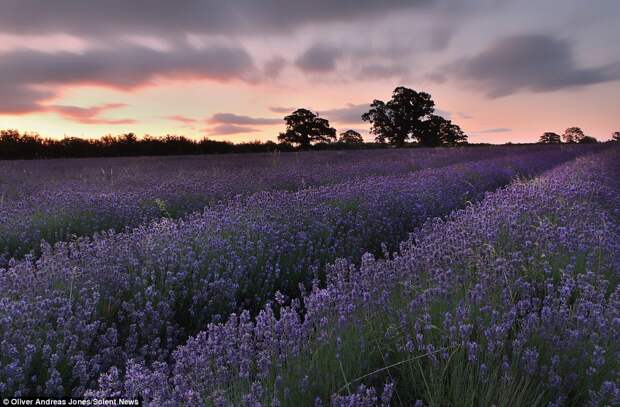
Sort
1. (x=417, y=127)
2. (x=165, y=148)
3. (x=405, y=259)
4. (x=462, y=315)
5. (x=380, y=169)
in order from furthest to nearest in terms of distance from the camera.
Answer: (x=417, y=127) → (x=165, y=148) → (x=380, y=169) → (x=405, y=259) → (x=462, y=315)

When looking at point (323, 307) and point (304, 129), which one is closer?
point (323, 307)

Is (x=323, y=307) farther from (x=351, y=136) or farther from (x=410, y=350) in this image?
(x=351, y=136)

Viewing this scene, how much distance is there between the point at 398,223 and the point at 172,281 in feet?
10.1

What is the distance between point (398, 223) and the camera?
571cm

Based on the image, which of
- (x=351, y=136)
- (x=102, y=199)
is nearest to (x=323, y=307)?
(x=102, y=199)

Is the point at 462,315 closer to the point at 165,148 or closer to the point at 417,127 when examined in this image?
the point at 165,148

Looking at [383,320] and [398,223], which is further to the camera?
[398,223]

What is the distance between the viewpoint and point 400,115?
40.8m

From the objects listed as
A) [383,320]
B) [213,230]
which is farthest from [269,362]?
[213,230]

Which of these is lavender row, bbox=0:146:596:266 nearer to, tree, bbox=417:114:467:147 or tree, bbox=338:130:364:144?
tree, bbox=417:114:467:147

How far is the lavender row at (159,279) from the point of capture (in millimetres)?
2508

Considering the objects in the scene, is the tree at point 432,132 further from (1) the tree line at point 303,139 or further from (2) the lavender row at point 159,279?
(2) the lavender row at point 159,279

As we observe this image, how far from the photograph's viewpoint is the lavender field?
192cm

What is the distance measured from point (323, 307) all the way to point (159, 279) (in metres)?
1.73
